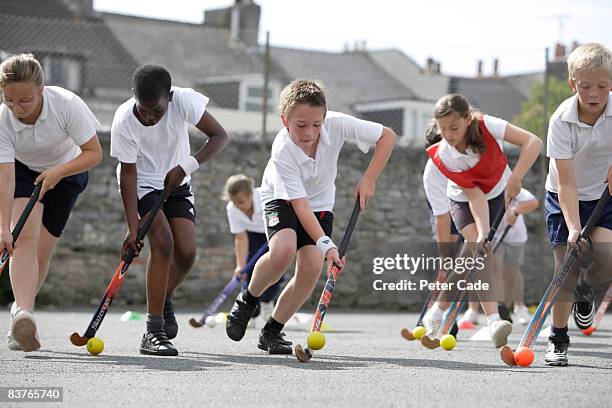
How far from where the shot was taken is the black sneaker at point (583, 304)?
6.41 meters

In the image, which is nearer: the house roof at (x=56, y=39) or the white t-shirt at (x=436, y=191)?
the white t-shirt at (x=436, y=191)

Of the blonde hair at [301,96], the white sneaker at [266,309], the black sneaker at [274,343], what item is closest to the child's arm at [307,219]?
the blonde hair at [301,96]

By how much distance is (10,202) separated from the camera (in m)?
6.37

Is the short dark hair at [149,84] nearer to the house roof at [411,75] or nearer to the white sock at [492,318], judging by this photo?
the white sock at [492,318]

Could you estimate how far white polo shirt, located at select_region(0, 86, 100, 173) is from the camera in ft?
21.2

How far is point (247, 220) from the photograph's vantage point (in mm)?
10211

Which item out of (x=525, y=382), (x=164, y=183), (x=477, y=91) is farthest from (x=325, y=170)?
(x=477, y=91)

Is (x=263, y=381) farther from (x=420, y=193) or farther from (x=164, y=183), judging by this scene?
(x=420, y=193)

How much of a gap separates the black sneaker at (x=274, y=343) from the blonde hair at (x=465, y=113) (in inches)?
68.4

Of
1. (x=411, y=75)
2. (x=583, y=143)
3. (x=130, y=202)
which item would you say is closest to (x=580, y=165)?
(x=583, y=143)

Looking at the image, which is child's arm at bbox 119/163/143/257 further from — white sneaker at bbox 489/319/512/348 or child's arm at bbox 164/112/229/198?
white sneaker at bbox 489/319/512/348

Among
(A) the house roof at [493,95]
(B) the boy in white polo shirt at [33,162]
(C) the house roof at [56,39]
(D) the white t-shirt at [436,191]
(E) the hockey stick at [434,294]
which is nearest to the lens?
(B) the boy in white polo shirt at [33,162]

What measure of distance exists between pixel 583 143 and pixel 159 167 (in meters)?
2.47

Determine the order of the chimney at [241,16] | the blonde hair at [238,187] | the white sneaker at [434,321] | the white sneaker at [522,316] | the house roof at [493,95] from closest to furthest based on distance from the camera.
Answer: the white sneaker at [434,321] < the blonde hair at [238,187] < the white sneaker at [522,316] < the chimney at [241,16] < the house roof at [493,95]
